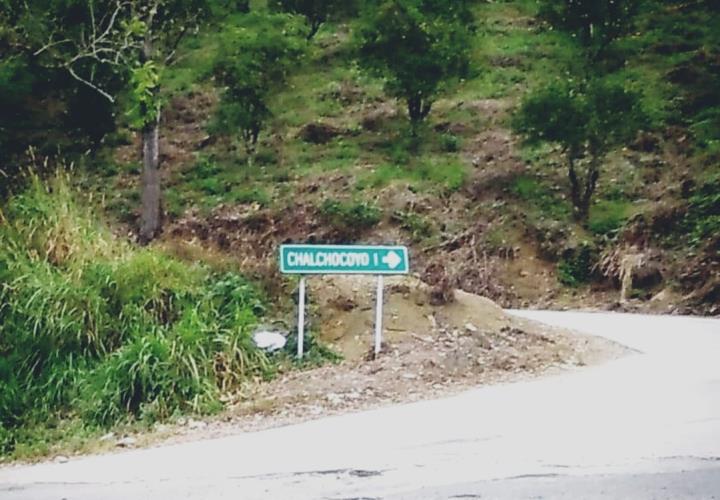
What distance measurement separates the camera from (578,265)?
1831 cm

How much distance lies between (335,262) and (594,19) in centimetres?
1506

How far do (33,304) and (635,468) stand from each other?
6.25 m

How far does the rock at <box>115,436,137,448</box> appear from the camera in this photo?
7.84 meters

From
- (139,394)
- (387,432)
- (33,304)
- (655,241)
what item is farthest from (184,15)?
(387,432)

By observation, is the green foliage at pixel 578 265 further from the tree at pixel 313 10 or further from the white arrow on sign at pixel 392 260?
the tree at pixel 313 10

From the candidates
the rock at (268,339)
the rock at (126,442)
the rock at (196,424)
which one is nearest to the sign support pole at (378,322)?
the rock at (268,339)

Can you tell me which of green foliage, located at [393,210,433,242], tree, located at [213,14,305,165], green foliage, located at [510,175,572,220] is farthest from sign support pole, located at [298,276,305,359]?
tree, located at [213,14,305,165]

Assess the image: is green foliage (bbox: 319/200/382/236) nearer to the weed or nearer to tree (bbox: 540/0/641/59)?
the weed

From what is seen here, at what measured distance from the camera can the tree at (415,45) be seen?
21.2m

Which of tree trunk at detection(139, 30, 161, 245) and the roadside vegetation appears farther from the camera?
tree trunk at detection(139, 30, 161, 245)

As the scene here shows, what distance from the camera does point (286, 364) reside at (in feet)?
32.7

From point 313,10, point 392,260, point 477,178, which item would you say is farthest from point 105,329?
point 313,10

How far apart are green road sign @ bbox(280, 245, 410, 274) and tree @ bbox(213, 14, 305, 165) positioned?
12.0 meters

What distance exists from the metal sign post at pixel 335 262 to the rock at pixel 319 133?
14.3 metres
